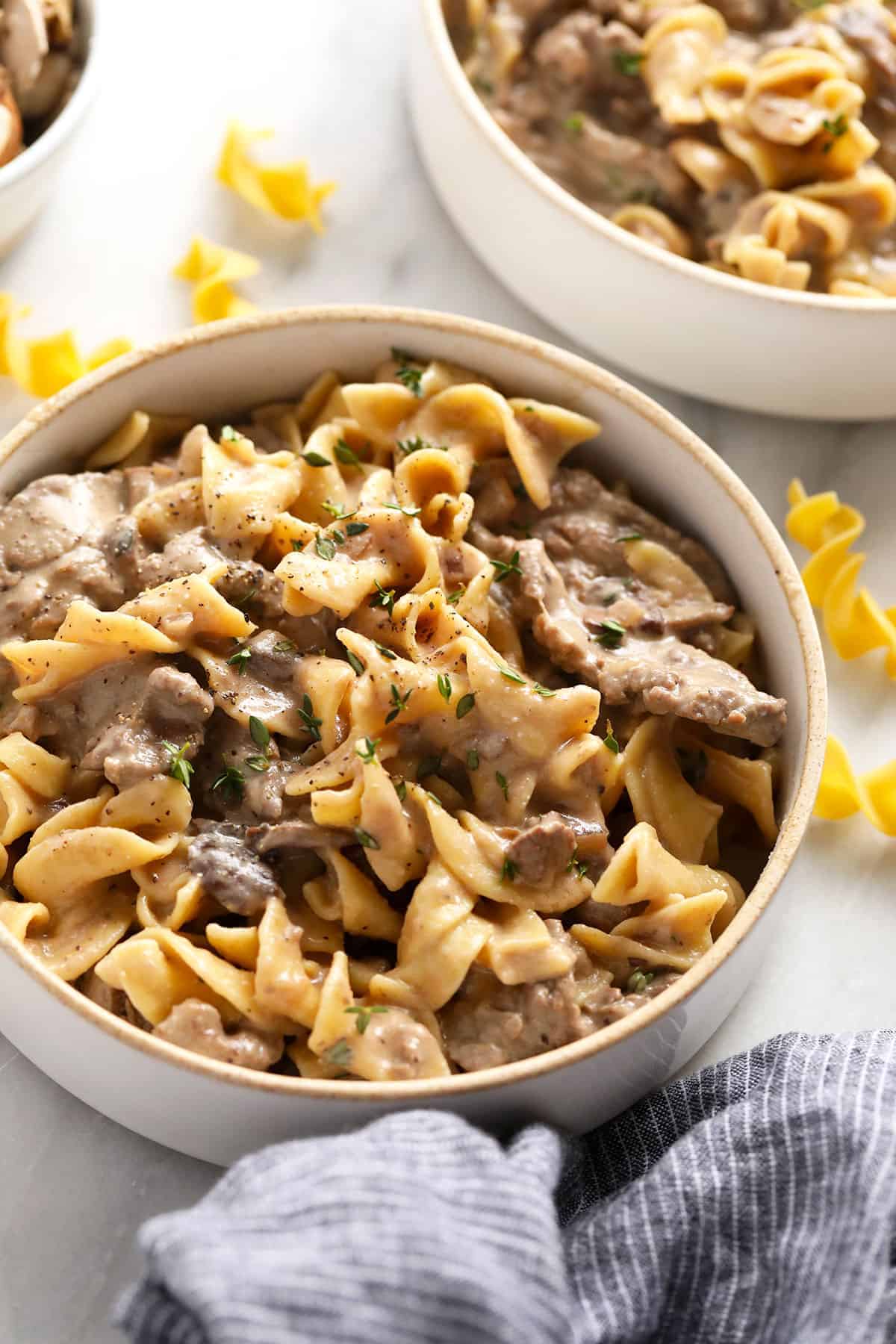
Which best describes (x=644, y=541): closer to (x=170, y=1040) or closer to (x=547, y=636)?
(x=547, y=636)

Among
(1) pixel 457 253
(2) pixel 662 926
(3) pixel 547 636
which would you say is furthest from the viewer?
(1) pixel 457 253

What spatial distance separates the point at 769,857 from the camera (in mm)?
3121

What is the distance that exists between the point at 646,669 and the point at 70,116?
77.6 inches

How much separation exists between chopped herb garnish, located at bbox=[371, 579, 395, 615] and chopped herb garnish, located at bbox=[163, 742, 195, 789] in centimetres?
47

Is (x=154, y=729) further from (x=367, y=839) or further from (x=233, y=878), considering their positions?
(x=367, y=839)

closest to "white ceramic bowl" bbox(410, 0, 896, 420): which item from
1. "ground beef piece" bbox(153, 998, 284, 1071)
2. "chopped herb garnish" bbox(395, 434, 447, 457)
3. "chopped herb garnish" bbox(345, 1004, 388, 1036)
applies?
"chopped herb garnish" bbox(395, 434, 447, 457)

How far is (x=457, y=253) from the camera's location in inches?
171

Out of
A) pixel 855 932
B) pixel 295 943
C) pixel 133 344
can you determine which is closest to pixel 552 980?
pixel 295 943

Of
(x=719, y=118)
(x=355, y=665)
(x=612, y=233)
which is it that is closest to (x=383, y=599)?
(x=355, y=665)

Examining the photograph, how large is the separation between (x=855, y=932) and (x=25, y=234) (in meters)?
2.80

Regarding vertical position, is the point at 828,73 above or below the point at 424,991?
above

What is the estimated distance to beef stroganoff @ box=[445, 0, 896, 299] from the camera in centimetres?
402

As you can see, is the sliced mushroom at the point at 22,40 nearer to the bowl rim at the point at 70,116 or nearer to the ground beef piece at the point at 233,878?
the bowl rim at the point at 70,116

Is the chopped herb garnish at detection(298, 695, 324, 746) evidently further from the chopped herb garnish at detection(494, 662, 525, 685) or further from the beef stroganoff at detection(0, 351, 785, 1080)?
the chopped herb garnish at detection(494, 662, 525, 685)
